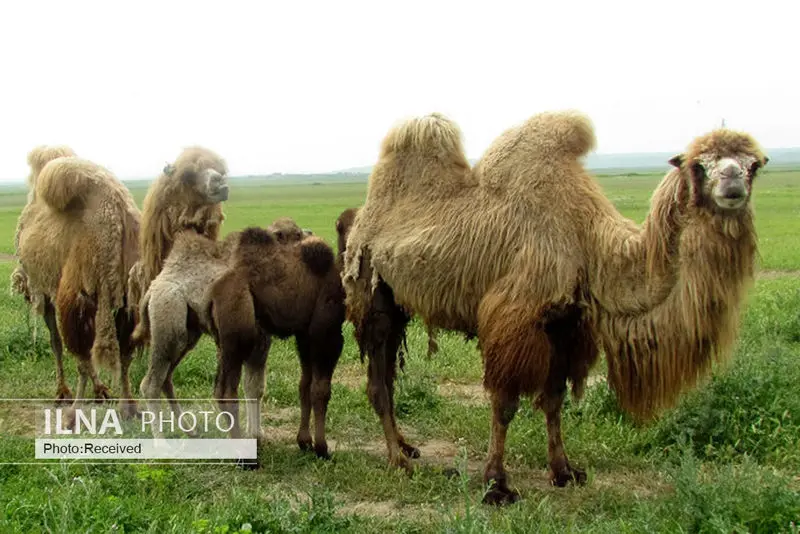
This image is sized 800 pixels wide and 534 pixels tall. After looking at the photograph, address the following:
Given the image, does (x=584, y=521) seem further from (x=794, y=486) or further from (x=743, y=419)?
(x=743, y=419)

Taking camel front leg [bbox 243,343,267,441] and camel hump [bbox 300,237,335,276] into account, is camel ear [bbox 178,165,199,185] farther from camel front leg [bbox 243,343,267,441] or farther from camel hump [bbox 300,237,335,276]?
camel front leg [bbox 243,343,267,441]

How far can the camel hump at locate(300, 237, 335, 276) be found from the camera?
6.53 meters

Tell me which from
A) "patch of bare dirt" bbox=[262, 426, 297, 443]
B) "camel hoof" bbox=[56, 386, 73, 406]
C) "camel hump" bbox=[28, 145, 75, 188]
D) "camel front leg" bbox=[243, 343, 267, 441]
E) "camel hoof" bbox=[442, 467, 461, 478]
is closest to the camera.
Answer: "camel hoof" bbox=[442, 467, 461, 478]

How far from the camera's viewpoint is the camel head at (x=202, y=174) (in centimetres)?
651

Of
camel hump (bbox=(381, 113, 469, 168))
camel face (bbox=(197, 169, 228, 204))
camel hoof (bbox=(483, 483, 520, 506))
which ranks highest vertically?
camel hump (bbox=(381, 113, 469, 168))

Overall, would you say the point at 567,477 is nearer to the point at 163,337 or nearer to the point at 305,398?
the point at 305,398

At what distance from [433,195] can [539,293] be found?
49.2 inches

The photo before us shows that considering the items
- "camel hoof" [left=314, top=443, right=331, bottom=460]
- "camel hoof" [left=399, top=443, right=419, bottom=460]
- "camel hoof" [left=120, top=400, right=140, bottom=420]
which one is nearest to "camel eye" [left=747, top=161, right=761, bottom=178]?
"camel hoof" [left=399, top=443, right=419, bottom=460]

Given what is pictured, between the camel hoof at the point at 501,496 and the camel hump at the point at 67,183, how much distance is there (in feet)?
15.3

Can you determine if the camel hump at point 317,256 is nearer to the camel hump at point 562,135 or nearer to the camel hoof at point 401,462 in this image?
the camel hoof at point 401,462

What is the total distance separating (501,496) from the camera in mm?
5578

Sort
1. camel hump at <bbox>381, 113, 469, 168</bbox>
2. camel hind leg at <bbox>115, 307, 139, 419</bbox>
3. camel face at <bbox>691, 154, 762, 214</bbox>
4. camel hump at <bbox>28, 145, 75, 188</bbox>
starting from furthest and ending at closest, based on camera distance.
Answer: camel hump at <bbox>28, 145, 75, 188</bbox>
camel hind leg at <bbox>115, 307, 139, 419</bbox>
camel hump at <bbox>381, 113, 469, 168</bbox>
camel face at <bbox>691, 154, 762, 214</bbox>

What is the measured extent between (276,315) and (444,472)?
178 cm

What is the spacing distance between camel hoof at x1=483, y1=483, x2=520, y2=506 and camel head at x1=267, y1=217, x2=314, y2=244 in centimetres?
258
